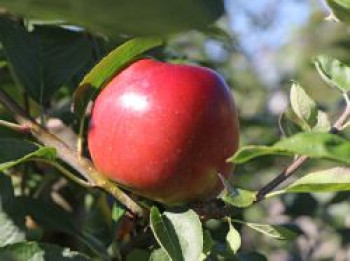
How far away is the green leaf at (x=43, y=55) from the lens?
82cm

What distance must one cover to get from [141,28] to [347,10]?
0.47m

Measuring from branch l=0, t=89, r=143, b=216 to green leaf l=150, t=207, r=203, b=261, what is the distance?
0.05 m

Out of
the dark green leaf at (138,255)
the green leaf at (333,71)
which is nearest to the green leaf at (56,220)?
the dark green leaf at (138,255)

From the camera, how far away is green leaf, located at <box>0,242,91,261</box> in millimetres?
699

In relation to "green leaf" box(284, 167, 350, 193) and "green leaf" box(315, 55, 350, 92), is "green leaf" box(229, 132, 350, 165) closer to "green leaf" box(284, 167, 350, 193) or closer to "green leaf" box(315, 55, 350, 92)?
"green leaf" box(284, 167, 350, 193)

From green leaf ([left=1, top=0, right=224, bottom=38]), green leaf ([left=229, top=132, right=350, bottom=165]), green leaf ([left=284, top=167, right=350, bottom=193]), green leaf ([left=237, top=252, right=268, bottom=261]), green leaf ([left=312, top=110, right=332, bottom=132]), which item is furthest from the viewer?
green leaf ([left=237, top=252, right=268, bottom=261])

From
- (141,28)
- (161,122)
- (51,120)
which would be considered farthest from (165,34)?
(51,120)

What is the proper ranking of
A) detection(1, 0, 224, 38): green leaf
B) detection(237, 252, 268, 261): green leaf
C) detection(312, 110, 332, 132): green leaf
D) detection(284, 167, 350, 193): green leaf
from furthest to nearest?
detection(237, 252, 268, 261): green leaf → detection(312, 110, 332, 132): green leaf → detection(284, 167, 350, 193): green leaf → detection(1, 0, 224, 38): green leaf

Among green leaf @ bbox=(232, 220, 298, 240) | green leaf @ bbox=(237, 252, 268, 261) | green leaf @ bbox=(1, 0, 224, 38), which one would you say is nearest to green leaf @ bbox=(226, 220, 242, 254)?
green leaf @ bbox=(232, 220, 298, 240)

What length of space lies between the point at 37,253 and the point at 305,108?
0.30m

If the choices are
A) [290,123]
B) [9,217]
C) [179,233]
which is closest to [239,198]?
[179,233]

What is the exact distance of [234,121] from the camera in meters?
0.68

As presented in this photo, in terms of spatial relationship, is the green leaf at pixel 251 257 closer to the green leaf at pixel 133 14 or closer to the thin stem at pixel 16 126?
the thin stem at pixel 16 126

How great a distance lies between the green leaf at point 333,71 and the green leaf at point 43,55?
0.99 ft
